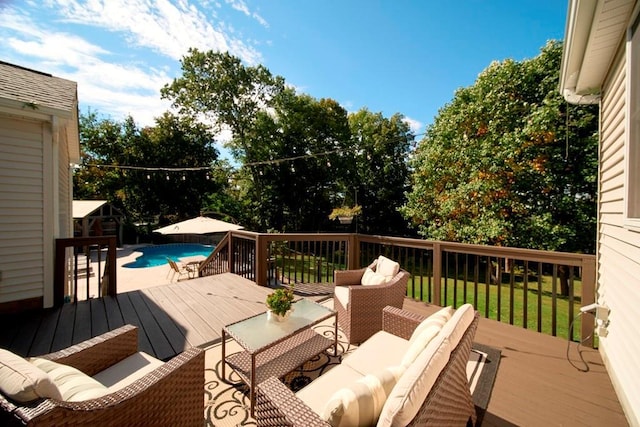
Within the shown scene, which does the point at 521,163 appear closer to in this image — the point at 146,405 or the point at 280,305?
the point at 280,305


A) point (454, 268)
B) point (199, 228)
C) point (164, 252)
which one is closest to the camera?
point (454, 268)

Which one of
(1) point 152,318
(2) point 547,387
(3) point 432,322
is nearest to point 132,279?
(1) point 152,318

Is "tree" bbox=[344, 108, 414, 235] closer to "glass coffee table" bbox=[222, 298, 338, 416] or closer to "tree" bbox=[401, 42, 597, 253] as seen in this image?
"tree" bbox=[401, 42, 597, 253]

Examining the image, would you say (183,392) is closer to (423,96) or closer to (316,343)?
(316,343)

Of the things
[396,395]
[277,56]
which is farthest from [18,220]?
[277,56]

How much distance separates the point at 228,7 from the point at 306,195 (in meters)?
11.5

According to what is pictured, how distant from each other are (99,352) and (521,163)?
8.73 m

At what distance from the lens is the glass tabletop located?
2.32m

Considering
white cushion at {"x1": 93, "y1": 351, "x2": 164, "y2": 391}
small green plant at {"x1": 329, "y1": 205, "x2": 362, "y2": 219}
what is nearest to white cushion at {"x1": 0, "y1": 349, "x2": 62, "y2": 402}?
white cushion at {"x1": 93, "y1": 351, "x2": 164, "y2": 391}

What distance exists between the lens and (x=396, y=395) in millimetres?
1126

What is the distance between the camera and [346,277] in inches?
147

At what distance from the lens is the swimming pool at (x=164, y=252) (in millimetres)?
13990

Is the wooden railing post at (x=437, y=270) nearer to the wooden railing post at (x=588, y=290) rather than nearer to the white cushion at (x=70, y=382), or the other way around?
the wooden railing post at (x=588, y=290)

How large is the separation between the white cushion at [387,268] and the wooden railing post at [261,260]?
7.31 feet
